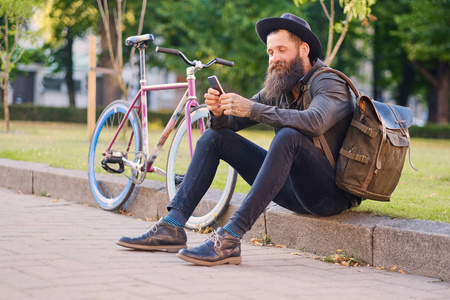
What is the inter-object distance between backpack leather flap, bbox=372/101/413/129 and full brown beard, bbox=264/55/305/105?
519 mm

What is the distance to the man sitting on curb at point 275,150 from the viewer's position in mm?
4043

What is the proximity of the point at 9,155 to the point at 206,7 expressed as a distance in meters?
22.0

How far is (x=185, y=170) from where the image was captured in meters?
5.42

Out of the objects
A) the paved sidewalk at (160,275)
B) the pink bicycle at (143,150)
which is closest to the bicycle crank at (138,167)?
the pink bicycle at (143,150)

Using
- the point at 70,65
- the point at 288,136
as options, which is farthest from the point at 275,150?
the point at 70,65

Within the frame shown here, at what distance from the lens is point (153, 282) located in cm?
343

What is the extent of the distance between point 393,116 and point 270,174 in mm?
919

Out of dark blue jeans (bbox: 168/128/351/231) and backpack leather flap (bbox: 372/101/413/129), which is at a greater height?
backpack leather flap (bbox: 372/101/413/129)

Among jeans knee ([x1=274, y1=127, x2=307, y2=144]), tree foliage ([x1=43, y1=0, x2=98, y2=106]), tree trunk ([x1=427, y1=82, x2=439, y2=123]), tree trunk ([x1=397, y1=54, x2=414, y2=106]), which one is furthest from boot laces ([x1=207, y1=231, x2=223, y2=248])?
tree trunk ([x1=397, y1=54, x2=414, y2=106])

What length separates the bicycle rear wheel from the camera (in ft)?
19.7

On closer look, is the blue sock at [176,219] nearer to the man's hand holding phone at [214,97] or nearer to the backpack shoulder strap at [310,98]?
the man's hand holding phone at [214,97]

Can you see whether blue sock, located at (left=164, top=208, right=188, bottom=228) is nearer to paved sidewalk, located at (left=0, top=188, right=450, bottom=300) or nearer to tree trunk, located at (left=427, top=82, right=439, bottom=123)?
paved sidewalk, located at (left=0, top=188, right=450, bottom=300)

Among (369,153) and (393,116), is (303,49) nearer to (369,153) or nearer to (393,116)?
(393,116)

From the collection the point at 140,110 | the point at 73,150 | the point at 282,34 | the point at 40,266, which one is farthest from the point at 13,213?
the point at 73,150
